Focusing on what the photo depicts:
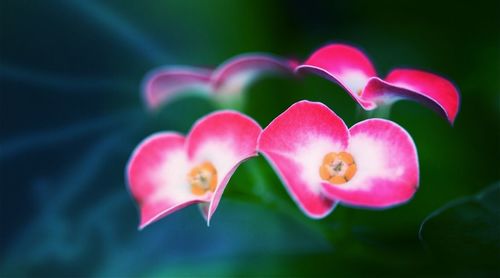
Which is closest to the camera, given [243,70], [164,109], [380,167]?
[380,167]

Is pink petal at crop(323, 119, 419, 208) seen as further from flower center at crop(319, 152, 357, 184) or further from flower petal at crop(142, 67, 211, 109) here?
flower petal at crop(142, 67, 211, 109)

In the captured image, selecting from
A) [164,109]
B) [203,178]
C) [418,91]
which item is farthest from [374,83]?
[164,109]

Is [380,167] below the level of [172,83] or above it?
below

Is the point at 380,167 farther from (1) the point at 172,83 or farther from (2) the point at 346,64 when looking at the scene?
(1) the point at 172,83

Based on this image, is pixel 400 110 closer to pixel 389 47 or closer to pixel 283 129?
pixel 389 47

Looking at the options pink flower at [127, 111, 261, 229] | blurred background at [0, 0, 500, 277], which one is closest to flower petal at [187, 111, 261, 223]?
pink flower at [127, 111, 261, 229]

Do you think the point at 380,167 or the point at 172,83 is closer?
the point at 380,167
